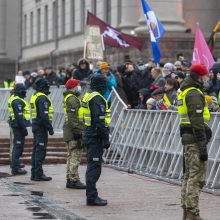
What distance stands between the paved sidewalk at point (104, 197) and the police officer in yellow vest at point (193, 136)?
754mm

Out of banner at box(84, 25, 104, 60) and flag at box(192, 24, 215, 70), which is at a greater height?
banner at box(84, 25, 104, 60)

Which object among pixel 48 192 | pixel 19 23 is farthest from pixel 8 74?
pixel 48 192

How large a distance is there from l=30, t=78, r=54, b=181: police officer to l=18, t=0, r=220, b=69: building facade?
14132 mm

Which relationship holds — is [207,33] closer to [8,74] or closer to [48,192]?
[48,192]

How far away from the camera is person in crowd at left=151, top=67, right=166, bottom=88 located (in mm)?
21344

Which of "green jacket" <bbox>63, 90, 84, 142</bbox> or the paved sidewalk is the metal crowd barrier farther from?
"green jacket" <bbox>63, 90, 84, 142</bbox>

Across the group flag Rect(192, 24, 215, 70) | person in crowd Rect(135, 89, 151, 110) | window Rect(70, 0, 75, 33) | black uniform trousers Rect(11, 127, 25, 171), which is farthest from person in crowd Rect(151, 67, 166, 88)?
window Rect(70, 0, 75, 33)

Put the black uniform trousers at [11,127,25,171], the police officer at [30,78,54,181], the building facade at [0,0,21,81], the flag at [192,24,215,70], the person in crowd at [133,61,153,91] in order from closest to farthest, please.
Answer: the police officer at [30,78,54,181] → the black uniform trousers at [11,127,25,171] → the flag at [192,24,215,70] → the person in crowd at [133,61,153,91] → the building facade at [0,0,21,81]

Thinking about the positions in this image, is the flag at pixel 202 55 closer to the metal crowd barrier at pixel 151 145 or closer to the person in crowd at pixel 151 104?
the person in crowd at pixel 151 104

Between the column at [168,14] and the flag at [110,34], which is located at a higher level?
the column at [168,14]

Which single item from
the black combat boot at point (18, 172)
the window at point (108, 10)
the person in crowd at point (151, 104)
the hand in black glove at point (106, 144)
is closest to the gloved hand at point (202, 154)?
the hand in black glove at point (106, 144)

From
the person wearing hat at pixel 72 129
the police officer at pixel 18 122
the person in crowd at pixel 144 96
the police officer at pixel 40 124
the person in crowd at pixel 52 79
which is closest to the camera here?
the person wearing hat at pixel 72 129

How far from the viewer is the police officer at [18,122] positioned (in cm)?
2005

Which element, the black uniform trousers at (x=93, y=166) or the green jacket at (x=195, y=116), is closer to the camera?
the green jacket at (x=195, y=116)
